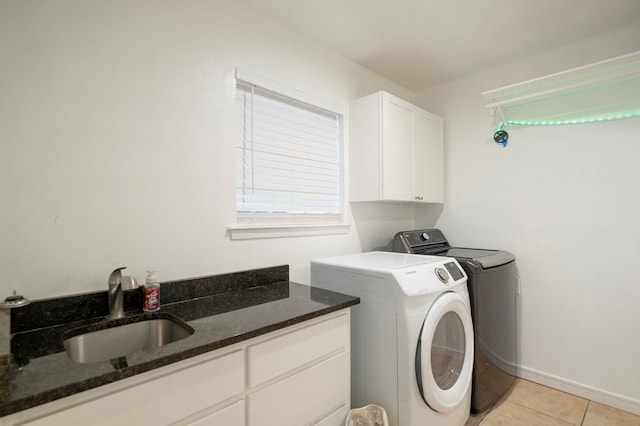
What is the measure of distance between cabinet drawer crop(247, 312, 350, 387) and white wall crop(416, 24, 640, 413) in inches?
69.7

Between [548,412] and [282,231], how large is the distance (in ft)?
6.79

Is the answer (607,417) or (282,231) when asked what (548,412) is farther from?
(282,231)

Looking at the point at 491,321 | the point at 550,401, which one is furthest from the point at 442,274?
the point at 550,401

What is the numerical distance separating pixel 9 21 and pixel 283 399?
1.74m

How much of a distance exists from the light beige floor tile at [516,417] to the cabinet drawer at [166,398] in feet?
5.59

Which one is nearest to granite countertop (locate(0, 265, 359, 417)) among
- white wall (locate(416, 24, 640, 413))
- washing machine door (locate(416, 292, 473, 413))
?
washing machine door (locate(416, 292, 473, 413))

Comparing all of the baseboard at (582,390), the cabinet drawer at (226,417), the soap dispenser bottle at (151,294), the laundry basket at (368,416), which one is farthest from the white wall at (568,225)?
the soap dispenser bottle at (151,294)

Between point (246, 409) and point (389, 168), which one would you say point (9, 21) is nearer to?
point (246, 409)

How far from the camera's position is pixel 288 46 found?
200cm

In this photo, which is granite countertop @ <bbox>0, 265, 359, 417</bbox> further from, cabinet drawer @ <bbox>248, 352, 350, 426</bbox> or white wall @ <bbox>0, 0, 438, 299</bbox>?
cabinet drawer @ <bbox>248, 352, 350, 426</bbox>

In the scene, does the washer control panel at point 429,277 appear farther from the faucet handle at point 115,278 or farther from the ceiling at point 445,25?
the ceiling at point 445,25

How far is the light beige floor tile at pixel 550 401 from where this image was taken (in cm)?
196

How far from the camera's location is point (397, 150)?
2338 mm

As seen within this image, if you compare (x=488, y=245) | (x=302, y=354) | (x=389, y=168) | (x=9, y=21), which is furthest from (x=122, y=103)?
(x=488, y=245)
